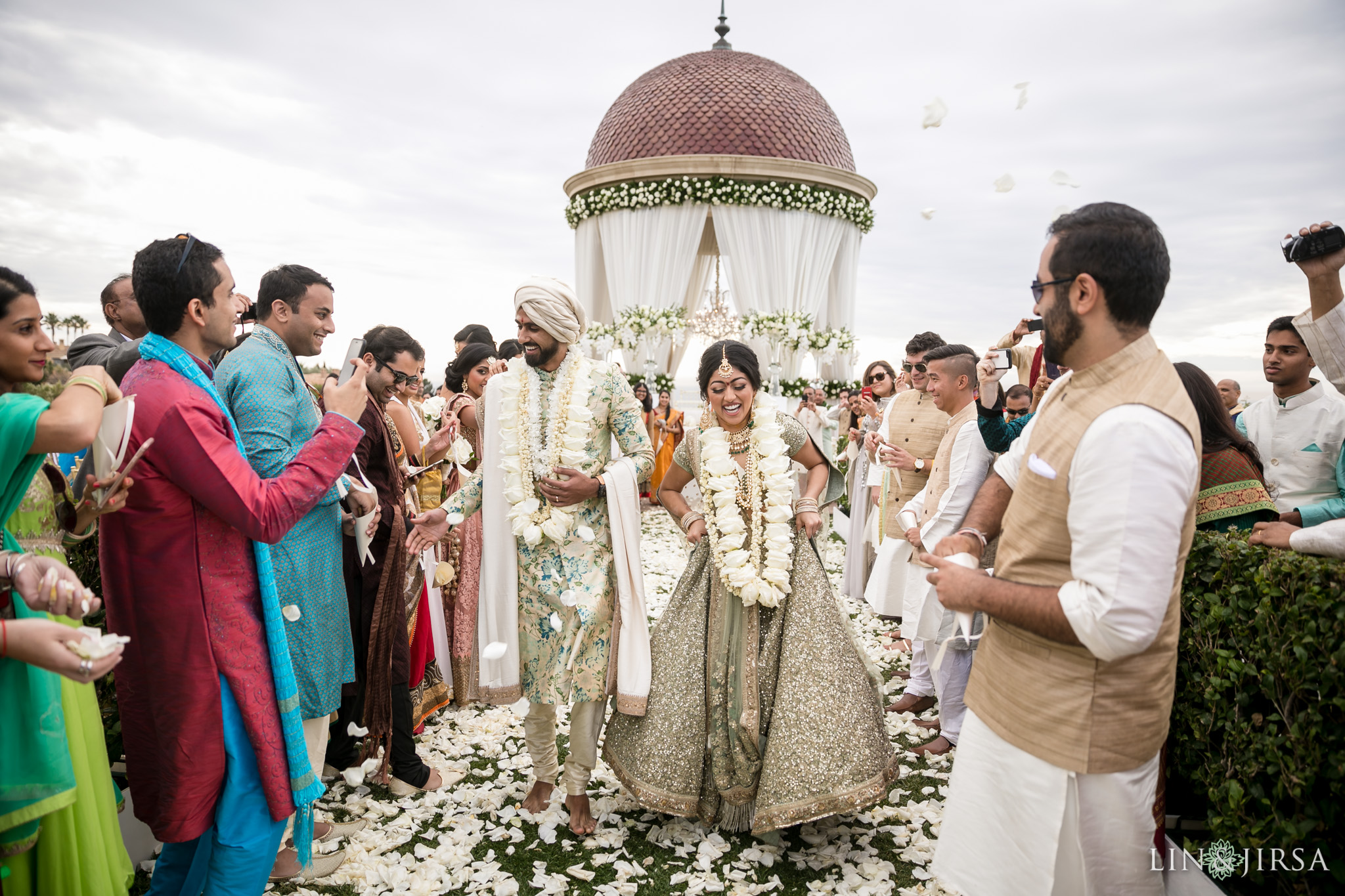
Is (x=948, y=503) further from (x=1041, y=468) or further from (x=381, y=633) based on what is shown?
(x=381, y=633)

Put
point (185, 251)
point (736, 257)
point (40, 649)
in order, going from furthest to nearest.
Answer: point (736, 257) → point (185, 251) → point (40, 649)

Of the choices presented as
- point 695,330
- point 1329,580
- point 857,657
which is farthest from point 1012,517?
point 695,330

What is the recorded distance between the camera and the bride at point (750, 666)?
117 inches

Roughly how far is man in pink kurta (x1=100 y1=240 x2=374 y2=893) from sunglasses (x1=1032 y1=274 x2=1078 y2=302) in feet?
7.06

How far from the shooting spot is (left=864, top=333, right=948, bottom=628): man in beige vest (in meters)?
4.83

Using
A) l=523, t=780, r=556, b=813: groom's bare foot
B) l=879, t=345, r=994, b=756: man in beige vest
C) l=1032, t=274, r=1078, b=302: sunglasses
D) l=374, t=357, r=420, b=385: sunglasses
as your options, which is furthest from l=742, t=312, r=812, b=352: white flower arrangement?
l=1032, t=274, r=1078, b=302: sunglasses

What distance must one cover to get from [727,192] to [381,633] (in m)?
→ 11.7

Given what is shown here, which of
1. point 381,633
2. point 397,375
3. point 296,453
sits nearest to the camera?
point 296,453

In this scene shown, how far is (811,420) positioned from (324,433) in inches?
376

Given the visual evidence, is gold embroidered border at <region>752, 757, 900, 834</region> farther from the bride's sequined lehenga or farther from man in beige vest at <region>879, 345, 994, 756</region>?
man in beige vest at <region>879, 345, 994, 756</region>

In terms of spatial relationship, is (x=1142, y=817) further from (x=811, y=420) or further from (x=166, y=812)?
(x=811, y=420)

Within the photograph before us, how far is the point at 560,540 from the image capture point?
10.8 feet

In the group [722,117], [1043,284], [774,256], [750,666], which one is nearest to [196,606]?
[750,666]

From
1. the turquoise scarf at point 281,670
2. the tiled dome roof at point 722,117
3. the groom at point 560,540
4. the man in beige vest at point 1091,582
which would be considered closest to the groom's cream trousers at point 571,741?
the groom at point 560,540
